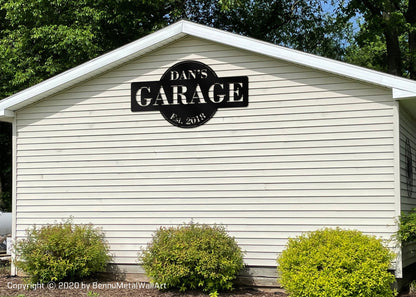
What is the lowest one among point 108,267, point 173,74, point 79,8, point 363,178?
point 108,267

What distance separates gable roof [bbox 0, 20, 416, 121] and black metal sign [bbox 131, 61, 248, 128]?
56cm

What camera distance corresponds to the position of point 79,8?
20297 millimetres

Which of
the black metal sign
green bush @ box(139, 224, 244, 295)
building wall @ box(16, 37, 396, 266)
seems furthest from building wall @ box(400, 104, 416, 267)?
green bush @ box(139, 224, 244, 295)

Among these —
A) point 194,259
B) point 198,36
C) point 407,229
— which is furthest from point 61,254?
point 407,229

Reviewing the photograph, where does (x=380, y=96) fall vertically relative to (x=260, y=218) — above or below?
above

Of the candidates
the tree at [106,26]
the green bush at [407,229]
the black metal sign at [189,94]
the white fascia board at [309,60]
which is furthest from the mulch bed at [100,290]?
the tree at [106,26]

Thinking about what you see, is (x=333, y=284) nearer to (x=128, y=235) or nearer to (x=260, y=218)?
(x=260, y=218)

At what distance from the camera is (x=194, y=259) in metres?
9.07

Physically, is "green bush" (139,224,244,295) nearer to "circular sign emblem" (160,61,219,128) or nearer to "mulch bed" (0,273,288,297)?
"mulch bed" (0,273,288,297)

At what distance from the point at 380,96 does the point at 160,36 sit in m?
3.96

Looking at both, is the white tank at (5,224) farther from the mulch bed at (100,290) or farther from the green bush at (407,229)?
the green bush at (407,229)

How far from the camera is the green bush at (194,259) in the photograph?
9.06 m

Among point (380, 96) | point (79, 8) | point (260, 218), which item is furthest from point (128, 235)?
point (79, 8)

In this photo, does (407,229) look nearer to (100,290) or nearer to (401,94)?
(401,94)
